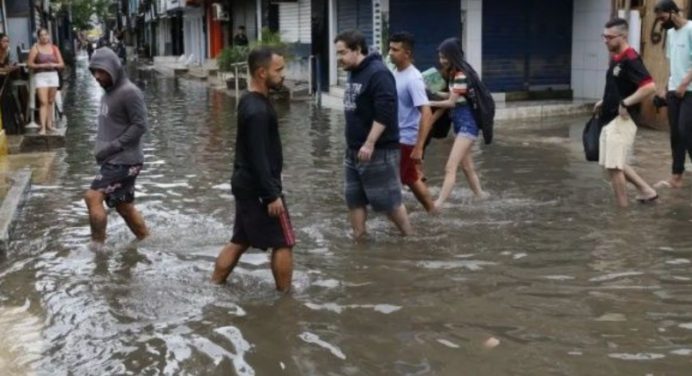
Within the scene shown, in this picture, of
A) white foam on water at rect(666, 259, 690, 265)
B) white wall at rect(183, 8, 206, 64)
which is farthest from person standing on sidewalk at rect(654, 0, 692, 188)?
white wall at rect(183, 8, 206, 64)

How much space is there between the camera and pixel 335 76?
2119cm

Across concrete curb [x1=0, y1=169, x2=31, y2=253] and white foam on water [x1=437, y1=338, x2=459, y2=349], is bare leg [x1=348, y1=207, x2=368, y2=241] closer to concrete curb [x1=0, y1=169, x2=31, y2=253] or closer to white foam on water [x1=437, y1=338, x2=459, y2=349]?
white foam on water [x1=437, y1=338, x2=459, y2=349]

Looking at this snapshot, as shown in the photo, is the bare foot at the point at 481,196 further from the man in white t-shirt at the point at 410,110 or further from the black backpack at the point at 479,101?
the man in white t-shirt at the point at 410,110

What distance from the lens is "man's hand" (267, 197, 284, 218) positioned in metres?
5.24

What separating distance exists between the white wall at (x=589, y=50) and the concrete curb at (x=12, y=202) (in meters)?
11.8

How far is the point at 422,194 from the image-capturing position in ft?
25.4

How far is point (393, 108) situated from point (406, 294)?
151 centimetres

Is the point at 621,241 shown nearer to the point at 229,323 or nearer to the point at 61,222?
the point at 229,323

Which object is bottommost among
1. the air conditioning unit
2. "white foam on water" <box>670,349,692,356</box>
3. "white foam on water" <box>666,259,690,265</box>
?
"white foam on water" <box>670,349,692,356</box>

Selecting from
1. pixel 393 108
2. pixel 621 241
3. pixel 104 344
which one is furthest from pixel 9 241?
pixel 621 241

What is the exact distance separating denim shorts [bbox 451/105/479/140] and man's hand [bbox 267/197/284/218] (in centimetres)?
320

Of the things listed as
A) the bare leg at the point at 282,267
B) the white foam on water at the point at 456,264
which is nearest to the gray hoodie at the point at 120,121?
the bare leg at the point at 282,267

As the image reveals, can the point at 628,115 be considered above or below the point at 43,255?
above

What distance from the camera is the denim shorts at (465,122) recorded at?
8016mm
